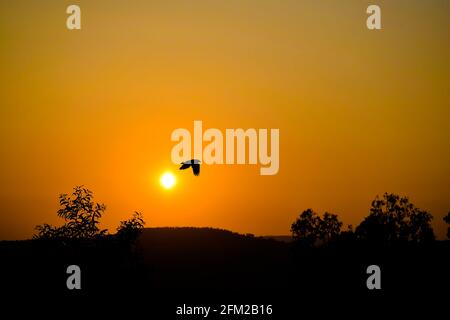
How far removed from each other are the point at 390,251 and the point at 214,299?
3324 centimetres

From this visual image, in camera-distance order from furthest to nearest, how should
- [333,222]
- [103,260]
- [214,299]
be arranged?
[333,222] → [214,299] → [103,260]

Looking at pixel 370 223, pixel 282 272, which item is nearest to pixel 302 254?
pixel 282 272

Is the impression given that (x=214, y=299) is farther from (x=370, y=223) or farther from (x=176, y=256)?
(x=176, y=256)

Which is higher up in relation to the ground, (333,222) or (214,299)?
(333,222)

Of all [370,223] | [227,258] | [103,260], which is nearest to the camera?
[103,260]

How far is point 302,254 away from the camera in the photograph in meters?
136

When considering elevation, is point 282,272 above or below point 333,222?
below

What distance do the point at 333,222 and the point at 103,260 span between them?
3857 inches
